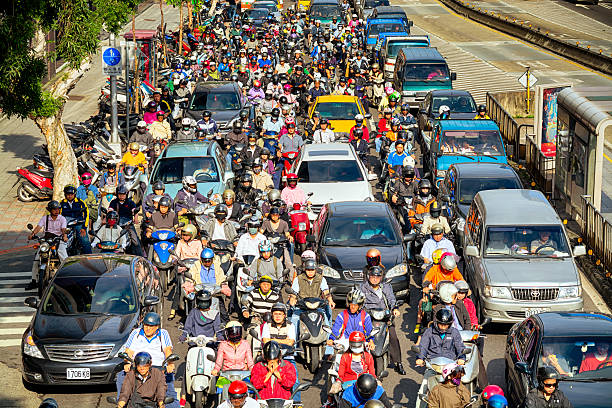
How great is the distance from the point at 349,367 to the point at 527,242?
6.11 metres

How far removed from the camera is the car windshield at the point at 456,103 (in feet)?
102

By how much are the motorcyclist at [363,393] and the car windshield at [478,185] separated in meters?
10.6

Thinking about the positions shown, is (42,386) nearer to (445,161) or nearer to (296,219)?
(296,219)

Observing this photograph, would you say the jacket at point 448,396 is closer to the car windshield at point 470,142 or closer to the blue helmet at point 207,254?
the blue helmet at point 207,254

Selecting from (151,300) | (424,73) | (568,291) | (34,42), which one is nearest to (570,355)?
(568,291)

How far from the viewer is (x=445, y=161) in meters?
25.6

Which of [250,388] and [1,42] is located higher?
[1,42]

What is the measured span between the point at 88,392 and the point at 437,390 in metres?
5.49

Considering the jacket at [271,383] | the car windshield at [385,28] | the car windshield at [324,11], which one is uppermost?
the jacket at [271,383]

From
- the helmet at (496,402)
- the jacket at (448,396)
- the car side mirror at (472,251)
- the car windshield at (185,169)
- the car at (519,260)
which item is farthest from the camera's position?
the car windshield at (185,169)

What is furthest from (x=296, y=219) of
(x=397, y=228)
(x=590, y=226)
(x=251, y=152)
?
(x=590, y=226)

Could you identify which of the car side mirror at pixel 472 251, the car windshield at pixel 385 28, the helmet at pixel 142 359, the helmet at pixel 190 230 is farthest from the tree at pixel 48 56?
the car windshield at pixel 385 28

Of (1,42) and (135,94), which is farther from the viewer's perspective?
(135,94)

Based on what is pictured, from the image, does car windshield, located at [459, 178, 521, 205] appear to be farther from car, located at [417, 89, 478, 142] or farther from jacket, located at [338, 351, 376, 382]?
jacket, located at [338, 351, 376, 382]
